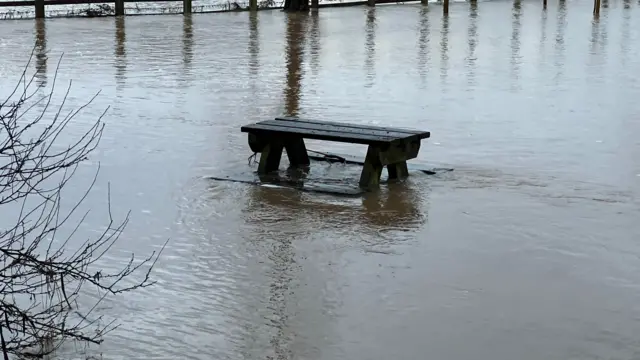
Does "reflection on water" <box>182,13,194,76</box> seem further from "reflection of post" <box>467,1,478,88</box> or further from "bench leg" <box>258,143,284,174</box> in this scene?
"bench leg" <box>258,143,284,174</box>

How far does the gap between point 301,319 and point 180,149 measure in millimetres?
4907

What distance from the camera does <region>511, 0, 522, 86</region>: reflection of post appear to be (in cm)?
1734

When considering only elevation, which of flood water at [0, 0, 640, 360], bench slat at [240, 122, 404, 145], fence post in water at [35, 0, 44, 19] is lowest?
flood water at [0, 0, 640, 360]

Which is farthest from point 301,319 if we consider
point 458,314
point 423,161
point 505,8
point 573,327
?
point 505,8

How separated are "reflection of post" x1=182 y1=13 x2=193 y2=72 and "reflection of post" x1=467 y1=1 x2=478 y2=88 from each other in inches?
158

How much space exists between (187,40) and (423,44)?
4330mm

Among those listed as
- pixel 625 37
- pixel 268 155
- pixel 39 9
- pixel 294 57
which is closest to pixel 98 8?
pixel 39 9

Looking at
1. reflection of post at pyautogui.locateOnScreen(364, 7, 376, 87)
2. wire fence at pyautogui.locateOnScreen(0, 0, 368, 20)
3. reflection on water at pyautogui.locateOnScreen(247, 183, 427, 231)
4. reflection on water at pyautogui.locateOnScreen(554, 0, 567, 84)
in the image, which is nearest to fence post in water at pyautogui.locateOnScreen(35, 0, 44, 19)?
wire fence at pyautogui.locateOnScreen(0, 0, 368, 20)

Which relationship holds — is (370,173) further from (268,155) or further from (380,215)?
(268,155)

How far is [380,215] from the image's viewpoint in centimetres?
808

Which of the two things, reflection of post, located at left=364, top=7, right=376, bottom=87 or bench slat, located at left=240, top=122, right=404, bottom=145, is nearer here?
bench slat, located at left=240, top=122, right=404, bottom=145

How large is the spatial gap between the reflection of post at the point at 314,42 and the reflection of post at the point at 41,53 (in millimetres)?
3719

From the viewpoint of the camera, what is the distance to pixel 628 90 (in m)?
14.8

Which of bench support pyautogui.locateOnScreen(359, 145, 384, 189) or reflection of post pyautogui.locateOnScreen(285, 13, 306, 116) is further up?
reflection of post pyautogui.locateOnScreen(285, 13, 306, 116)
